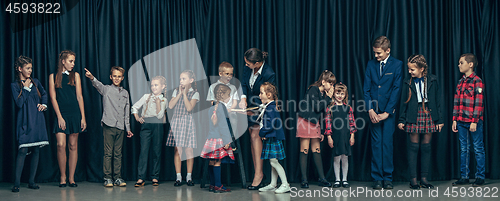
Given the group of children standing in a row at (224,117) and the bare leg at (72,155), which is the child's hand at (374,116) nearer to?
the group of children standing in a row at (224,117)

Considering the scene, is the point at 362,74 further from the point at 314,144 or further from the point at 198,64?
the point at 198,64

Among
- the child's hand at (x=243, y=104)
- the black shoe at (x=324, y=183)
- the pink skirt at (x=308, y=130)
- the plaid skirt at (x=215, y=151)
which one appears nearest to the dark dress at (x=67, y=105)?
the plaid skirt at (x=215, y=151)

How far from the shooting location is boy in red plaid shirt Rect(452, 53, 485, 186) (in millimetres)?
3865

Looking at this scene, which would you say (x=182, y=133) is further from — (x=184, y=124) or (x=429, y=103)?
(x=429, y=103)

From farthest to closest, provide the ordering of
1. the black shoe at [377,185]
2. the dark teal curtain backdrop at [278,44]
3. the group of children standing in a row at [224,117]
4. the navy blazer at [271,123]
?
1. the dark teal curtain backdrop at [278,44]
2. the black shoe at [377,185]
3. the group of children standing in a row at [224,117]
4. the navy blazer at [271,123]

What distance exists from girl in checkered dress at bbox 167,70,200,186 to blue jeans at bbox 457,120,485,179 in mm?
2726

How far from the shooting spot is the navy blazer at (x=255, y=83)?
388 cm

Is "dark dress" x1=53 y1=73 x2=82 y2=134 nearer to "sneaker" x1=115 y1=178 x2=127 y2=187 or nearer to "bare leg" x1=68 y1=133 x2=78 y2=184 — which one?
"bare leg" x1=68 y1=133 x2=78 y2=184

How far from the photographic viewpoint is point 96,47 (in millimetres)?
4438

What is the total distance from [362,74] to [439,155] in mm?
1233

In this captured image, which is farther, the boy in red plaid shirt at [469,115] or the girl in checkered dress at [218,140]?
the boy in red plaid shirt at [469,115]

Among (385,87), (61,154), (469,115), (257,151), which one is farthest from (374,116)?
(61,154)

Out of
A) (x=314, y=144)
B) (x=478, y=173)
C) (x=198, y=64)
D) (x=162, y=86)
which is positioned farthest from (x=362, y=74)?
(x=162, y=86)

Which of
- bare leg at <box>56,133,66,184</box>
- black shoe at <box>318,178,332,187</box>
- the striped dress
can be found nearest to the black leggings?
bare leg at <box>56,133,66,184</box>
